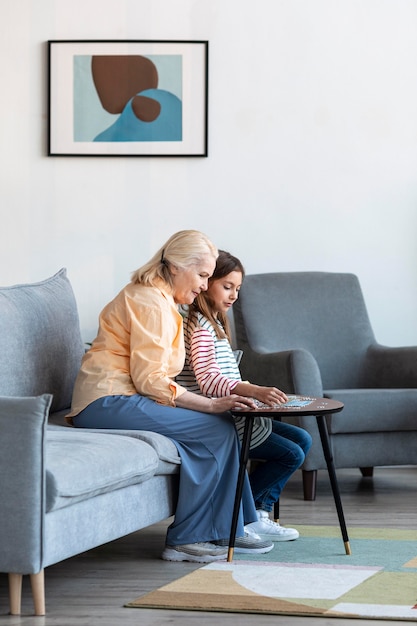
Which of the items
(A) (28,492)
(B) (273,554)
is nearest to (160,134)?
(B) (273,554)

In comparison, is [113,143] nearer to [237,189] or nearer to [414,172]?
[237,189]

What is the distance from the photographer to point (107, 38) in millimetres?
5016

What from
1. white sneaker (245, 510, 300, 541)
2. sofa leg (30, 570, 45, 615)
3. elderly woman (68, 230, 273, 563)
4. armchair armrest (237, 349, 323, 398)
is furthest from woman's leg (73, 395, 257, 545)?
armchair armrest (237, 349, 323, 398)

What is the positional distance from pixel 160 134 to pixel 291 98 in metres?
0.68

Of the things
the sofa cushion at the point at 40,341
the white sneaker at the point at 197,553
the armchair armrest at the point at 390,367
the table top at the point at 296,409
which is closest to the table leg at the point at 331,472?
the table top at the point at 296,409

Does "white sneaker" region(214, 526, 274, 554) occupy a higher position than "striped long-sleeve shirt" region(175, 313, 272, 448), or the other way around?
"striped long-sleeve shirt" region(175, 313, 272, 448)

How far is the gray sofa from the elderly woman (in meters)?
0.07

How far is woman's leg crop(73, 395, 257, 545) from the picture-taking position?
3.09m

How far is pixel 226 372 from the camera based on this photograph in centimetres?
333

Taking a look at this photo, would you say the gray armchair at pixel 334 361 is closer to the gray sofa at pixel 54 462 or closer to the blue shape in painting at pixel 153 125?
the blue shape in painting at pixel 153 125

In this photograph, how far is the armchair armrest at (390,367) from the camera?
177 inches

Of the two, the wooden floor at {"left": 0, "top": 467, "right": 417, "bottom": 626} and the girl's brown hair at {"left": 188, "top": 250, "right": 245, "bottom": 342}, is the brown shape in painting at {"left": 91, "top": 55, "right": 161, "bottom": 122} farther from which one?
the wooden floor at {"left": 0, "top": 467, "right": 417, "bottom": 626}

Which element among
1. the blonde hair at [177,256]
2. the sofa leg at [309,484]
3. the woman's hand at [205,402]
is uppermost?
the blonde hair at [177,256]

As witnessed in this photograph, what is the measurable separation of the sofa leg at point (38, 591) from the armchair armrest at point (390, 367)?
7.85 feet
